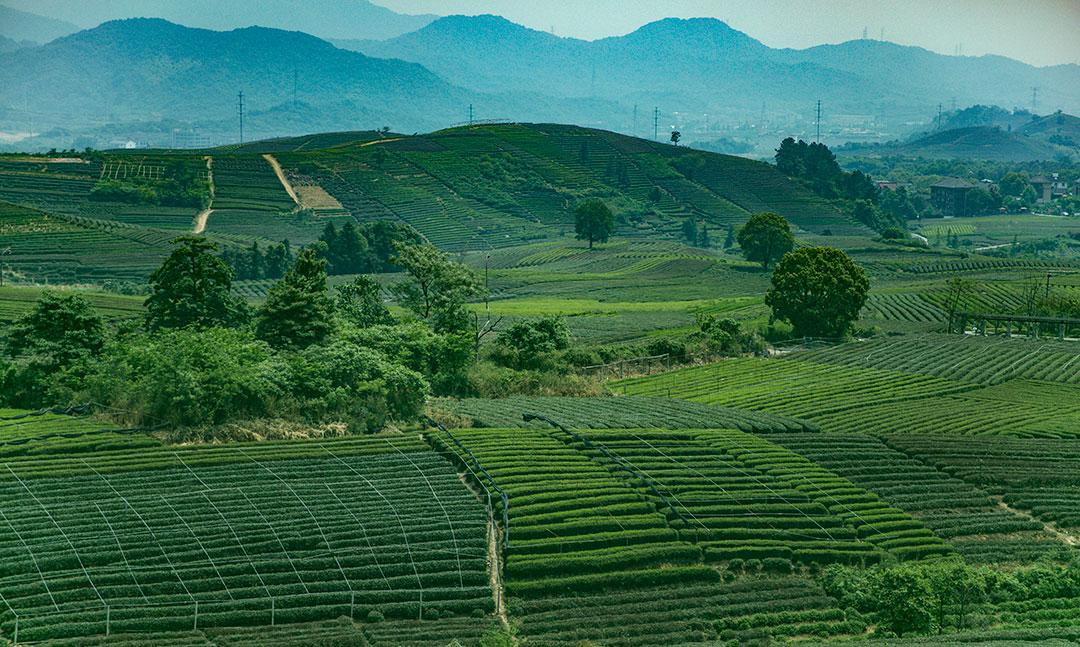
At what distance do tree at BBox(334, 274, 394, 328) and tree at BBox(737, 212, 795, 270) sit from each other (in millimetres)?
70939

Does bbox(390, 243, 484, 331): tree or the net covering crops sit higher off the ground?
bbox(390, 243, 484, 331): tree

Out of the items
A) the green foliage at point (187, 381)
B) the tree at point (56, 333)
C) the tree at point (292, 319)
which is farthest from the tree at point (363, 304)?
the green foliage at point (187, 381)

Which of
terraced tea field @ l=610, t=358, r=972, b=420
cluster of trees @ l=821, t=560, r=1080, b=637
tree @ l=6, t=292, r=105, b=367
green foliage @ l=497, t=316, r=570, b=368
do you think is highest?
tree @ l=6, t=292, r=105, b=367

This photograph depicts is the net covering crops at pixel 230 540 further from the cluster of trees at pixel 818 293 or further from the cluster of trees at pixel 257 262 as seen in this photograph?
the cluster of trees at pixel 257 262

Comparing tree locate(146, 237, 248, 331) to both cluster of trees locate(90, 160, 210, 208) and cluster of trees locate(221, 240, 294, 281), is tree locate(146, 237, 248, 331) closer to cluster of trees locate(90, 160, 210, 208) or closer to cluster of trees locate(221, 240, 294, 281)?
cluster of trees locate(221, 240, 294, 281)

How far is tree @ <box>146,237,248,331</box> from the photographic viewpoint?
252 ft

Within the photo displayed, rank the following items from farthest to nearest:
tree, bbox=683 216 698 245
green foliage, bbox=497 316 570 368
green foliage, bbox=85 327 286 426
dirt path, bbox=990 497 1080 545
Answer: tree, bbox=683 216 698 245, green foliage, bbox=497 316 570 368, green foliage, bbox=85 327 286 426, dirt path, bbox=990 497 1080 545

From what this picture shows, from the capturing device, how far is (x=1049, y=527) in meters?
56.6

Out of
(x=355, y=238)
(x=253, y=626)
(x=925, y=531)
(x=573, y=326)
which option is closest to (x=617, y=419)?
(x=925, y=531)

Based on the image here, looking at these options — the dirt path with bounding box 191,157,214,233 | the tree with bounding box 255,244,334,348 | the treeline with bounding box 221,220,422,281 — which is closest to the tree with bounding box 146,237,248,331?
the tree with bounding box 255,244,334,348

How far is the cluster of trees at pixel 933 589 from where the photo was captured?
4528 centimetres

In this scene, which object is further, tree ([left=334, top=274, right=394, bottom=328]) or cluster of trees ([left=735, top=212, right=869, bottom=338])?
cluster of trees ([left=735, top=212, right=869, bottom=338])

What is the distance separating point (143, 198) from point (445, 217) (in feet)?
136

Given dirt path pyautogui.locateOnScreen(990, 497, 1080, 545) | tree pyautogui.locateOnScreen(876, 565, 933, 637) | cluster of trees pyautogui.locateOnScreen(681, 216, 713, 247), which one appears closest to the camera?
tree pyautogui.locateOnScreen(876, 565, 933, 637)
